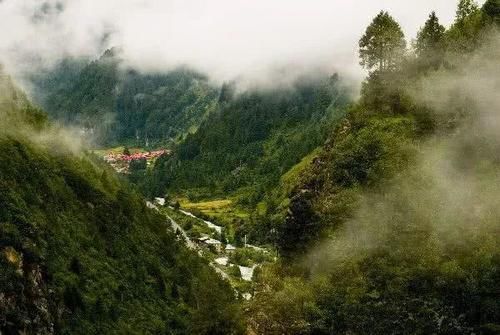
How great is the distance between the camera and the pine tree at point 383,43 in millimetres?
170500

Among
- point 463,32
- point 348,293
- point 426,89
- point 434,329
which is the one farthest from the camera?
point 463,32

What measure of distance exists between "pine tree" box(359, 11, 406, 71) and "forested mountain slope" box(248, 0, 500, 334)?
0.34 metres

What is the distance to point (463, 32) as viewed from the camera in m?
172

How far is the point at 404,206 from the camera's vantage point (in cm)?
13600

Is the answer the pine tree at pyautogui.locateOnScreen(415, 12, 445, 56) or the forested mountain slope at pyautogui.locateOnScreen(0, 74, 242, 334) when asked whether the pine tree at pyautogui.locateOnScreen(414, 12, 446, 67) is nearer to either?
the pine tree at pyautogui.locateOnScreen(415, 12, 445, 56)

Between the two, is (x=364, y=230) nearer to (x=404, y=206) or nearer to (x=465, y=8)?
(x=404, y=206)

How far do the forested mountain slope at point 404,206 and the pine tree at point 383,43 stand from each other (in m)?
0.34

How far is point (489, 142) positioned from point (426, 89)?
24.3m

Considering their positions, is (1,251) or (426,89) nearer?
(1,251)

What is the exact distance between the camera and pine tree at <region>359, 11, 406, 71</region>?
17050cm

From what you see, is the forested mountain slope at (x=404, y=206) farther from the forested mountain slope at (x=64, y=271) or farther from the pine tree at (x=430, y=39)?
the forested mountain slope at (x=64, y=271)

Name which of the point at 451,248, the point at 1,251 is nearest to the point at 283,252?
the point at 451,248

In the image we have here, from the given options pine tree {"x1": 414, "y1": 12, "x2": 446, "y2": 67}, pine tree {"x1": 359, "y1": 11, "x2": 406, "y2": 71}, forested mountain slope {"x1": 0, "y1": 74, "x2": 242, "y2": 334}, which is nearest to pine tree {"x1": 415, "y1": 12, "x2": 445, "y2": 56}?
pine tree {"x1": 414, "y1": 12, "x2": 446, "y2": 67}

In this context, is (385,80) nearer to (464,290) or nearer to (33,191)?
(464,290)
